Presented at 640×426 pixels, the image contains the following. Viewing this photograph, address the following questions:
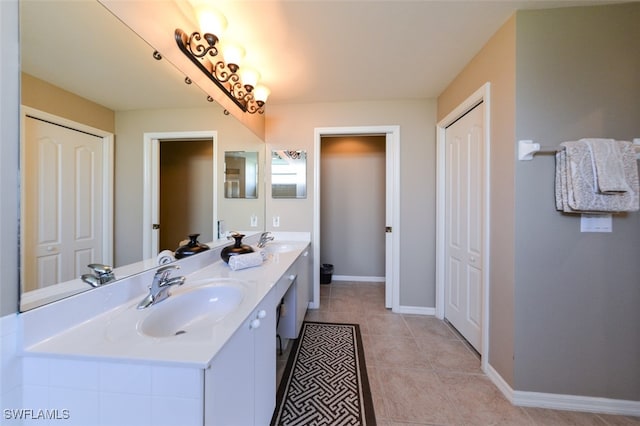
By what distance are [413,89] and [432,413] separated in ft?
8.53

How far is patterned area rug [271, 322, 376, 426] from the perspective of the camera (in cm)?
129

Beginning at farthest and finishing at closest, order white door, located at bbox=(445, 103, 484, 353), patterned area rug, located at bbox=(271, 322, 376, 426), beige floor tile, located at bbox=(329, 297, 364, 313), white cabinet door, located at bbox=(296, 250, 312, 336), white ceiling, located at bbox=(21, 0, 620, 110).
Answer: beige floor tile, located at bbox=(329, 297, 364, 313) < white cabinet door, located at bbox=(296, 250, 312, 336) < white door, located at bbox=(445, 103, 484, 353) < patterned area rug, located at bbox=(271, 322, 376, 426) < white ceiling, located at bbox=(21, 0, 620, 110)

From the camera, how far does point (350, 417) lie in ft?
4.23

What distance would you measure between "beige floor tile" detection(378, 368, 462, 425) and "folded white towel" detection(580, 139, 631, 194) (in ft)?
4.90

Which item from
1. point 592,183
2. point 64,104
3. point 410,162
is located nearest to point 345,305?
point 410,162

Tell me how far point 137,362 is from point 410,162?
261 cm

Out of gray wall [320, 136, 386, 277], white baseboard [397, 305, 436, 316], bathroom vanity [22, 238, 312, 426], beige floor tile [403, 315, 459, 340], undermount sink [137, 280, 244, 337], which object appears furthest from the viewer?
gray wall [320, 136, 386, 277]

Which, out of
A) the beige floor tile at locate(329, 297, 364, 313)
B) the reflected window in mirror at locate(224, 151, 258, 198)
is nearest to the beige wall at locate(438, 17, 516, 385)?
the beige floor tile at locate(329, 297, 364, 313)

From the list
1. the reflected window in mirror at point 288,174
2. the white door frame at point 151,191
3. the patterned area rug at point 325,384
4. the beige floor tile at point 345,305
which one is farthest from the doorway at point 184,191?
the beige floor tile at point 345,305

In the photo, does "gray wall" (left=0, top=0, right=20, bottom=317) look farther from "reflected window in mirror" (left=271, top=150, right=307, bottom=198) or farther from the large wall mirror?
"reflected window in mirror" (left=271, top=150, right=307, bottom=198)

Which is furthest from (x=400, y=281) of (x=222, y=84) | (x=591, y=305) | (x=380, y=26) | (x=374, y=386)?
(x=222, y=84)

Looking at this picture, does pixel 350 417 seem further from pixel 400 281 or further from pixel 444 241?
pixel 444 241

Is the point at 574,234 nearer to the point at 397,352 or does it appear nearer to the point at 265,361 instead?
the point at 397,352

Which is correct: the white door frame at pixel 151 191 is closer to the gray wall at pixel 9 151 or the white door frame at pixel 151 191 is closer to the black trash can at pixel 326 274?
the gray wall at pixel 9 151
